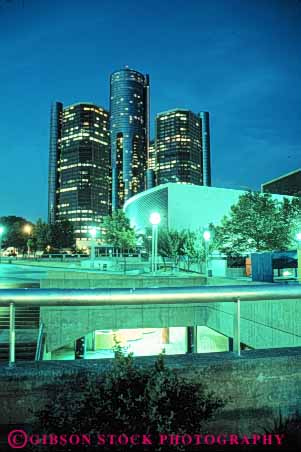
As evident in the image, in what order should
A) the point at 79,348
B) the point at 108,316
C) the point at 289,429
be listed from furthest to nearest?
the point at 79,348 → the point at 108,316 → the point at 289,429

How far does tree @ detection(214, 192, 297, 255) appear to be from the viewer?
1501 inches

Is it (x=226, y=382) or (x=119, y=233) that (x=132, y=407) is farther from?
(x=119, y=233)

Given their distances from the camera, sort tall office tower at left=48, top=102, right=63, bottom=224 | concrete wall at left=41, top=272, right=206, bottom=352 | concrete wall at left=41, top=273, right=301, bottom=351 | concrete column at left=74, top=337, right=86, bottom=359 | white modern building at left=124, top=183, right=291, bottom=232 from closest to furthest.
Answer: concrete wall at left=41, top=273, right=301, bottom=351 < concrete wall at left=41, top=272, right=206, bottom=352 < concrete column at left=74, top=337, right=86, bottom=359 < white modern building at left=124, top=183, right=291, bottom=232 < tall office tower at left=48, top=102, right=63, bottom=224

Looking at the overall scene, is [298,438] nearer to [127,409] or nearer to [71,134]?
[127,409]

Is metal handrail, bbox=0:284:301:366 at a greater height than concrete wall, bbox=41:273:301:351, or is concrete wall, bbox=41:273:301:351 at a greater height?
metal handrail, bbox=0:284:301:366

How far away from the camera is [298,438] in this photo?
285cm

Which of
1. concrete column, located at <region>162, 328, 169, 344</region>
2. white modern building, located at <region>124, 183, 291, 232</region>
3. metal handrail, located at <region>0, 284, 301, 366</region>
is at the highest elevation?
white modern building, located at <region>124, 183, 291, 232</region>

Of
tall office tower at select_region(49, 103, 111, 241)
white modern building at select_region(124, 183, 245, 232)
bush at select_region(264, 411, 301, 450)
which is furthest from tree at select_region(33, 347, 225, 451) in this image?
tall office tower at select_region(49, 103, 111, 241)

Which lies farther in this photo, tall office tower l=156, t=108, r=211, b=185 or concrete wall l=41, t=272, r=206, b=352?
tall office tower l=156, t=108, r=211, b=185

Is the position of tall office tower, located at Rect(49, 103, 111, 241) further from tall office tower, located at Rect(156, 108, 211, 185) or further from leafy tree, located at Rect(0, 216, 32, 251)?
leafy tree, located at Rect(0, 216, 32, 251)

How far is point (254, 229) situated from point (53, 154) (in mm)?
157480

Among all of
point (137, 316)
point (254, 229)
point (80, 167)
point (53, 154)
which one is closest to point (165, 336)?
point (137, 316)

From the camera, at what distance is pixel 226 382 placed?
3.11 meters

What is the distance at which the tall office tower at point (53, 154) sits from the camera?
179000 mm
